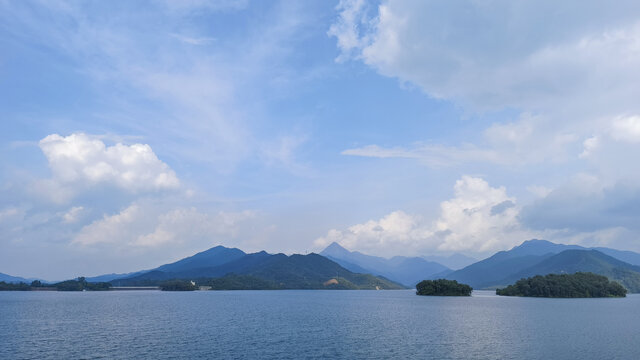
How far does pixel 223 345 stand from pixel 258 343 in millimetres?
7045

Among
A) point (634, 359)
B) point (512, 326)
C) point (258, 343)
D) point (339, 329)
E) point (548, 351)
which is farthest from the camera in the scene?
point (512, 326)

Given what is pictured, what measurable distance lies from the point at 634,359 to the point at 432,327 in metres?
51.3

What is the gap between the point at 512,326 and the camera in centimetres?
11931

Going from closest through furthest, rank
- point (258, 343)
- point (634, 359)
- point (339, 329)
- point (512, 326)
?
1. point (634, 359)
2. point (258, 343)
3. point (339, 329)
4. point (512, 326)

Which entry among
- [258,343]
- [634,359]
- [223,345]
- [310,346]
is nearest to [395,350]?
[310,346]

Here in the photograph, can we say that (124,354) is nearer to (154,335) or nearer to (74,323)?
(154,335)

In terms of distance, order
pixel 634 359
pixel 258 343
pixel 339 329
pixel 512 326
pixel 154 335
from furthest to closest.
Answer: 1. pixel 512 326
2. pixel 339 329
3. pixel 154 335
4. pixel 258 343
5. pixel 634 359

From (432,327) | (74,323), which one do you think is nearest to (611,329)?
(432,327)

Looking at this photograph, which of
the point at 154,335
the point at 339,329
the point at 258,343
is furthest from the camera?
the point at 339,329

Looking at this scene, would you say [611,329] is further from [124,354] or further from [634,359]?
[124,354]

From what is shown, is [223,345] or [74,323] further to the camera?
[74,323]

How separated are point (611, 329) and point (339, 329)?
7218 centimetres

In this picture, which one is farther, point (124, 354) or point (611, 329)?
point (611, 329)

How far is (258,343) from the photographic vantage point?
8669 cm
